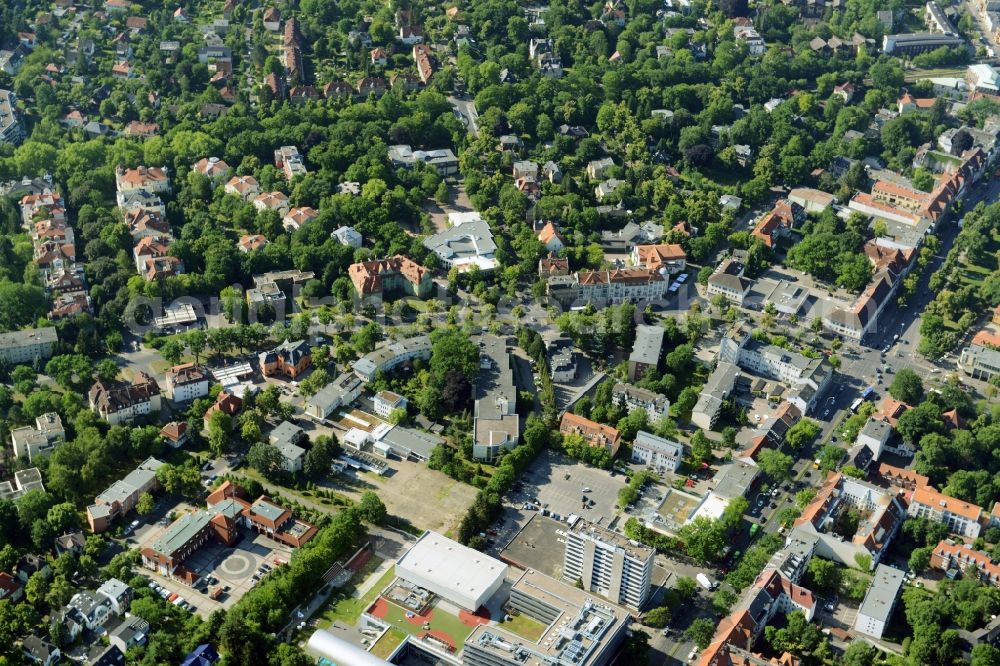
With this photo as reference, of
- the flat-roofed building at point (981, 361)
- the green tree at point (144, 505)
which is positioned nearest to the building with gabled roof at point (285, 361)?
the green tree at point (144, 505)

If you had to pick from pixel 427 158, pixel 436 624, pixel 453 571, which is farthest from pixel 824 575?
pixel 427 158

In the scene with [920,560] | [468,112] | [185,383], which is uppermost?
[468,112]

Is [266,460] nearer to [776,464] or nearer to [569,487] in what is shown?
[569,487]

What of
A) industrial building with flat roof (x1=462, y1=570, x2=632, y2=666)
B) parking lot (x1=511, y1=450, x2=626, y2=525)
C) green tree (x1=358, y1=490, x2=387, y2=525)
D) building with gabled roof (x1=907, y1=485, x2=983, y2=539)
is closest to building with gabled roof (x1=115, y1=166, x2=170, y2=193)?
green tree (x1=358, y1=490, x2=387, y2=525)

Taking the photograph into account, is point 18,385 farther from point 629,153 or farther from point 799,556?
point 629,153

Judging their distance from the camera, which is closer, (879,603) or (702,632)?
(702,632)

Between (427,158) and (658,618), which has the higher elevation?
(427,158)

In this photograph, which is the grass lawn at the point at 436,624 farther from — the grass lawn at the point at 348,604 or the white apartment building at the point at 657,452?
the white apartment building at the point at 657,452
